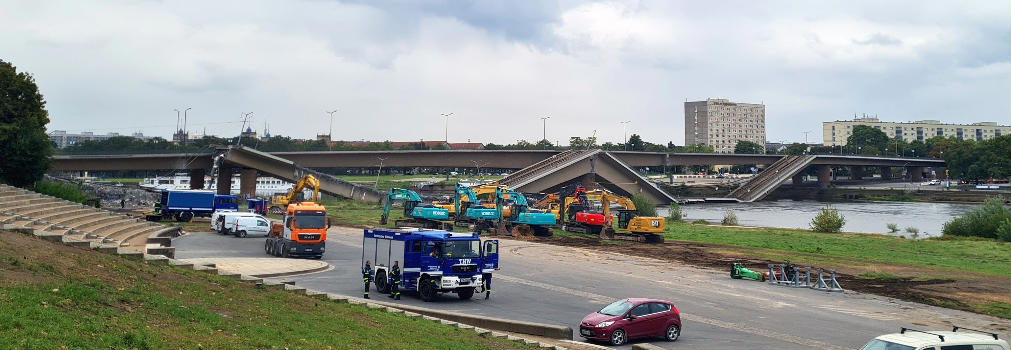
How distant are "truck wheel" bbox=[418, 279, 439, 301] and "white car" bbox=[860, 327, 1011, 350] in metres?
17.1

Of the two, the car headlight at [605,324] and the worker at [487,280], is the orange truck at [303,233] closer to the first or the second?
the worker at [487,280]

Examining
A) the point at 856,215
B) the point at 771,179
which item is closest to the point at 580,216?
the point at 856,215

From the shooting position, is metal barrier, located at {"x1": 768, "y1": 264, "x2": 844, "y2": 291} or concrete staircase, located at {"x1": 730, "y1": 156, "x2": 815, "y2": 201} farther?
concrete staircase, located at {"x1": 730, "y1": 156, "x2": 815, "y2": 201}

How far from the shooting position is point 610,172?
124500 millimetres

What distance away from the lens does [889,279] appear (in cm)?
4231

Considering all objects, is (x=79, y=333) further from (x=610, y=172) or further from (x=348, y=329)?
(x=610, y=172)

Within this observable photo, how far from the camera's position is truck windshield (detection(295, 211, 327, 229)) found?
44156 millimetres

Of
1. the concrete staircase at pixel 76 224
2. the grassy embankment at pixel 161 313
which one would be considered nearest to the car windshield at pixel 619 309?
the grassy embankment at pixel 161 313

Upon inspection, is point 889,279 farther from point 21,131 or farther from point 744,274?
point 21,131

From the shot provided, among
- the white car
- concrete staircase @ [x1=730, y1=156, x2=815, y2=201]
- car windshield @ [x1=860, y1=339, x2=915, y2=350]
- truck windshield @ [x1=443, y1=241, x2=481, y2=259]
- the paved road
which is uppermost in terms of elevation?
concrete staircase @ [x1=730, y1=156, x2=815, y2=201]

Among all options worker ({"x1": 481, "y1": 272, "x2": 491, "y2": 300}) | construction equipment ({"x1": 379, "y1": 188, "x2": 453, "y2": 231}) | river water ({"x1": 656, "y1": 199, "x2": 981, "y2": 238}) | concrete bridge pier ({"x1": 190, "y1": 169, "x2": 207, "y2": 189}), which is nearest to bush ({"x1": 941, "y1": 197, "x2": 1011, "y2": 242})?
→ river water ({"x1": 656, "y1": 199, "x2": 981, "y2": 238})

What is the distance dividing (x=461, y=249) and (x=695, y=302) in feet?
31.6

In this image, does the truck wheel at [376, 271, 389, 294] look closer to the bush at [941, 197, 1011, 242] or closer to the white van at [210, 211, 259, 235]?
the white van at [210, 211, 259, 235]

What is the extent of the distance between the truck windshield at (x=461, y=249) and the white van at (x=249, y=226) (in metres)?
32.2
